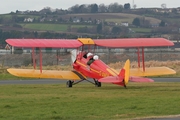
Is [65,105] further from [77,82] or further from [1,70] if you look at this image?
[1,70]

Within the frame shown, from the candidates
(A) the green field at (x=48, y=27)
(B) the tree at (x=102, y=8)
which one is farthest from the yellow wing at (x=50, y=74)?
(B) the tree at (x=102, y=8)

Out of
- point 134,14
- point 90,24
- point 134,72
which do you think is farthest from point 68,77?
point 134,14

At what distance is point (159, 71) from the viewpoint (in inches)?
1153

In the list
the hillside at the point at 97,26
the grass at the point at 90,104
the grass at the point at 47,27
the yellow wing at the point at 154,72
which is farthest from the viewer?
the grass at the point at 47,27

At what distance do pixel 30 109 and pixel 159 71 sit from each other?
466 inches

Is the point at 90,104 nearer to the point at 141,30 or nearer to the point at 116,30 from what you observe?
the point at 141,30

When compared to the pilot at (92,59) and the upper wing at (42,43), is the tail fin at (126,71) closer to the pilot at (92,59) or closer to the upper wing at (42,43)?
the pilot at (92,59)

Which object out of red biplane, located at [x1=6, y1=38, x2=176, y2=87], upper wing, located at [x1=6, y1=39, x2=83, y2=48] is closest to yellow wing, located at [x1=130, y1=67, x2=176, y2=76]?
red biplane, located at [x1=6, y1=38, x2=176, y2=87]

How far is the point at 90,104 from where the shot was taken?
1961cm

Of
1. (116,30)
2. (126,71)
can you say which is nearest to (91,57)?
(126,71)

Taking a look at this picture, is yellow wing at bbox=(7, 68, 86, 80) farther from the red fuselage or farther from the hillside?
the hillside

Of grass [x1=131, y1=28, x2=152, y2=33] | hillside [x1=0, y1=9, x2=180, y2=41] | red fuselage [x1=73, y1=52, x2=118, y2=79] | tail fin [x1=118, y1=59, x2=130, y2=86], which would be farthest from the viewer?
grass [x1=131, y1=28, x2=152, y2=33]

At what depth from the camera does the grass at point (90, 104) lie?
17.4m

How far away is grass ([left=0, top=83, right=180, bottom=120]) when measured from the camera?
683 inches
